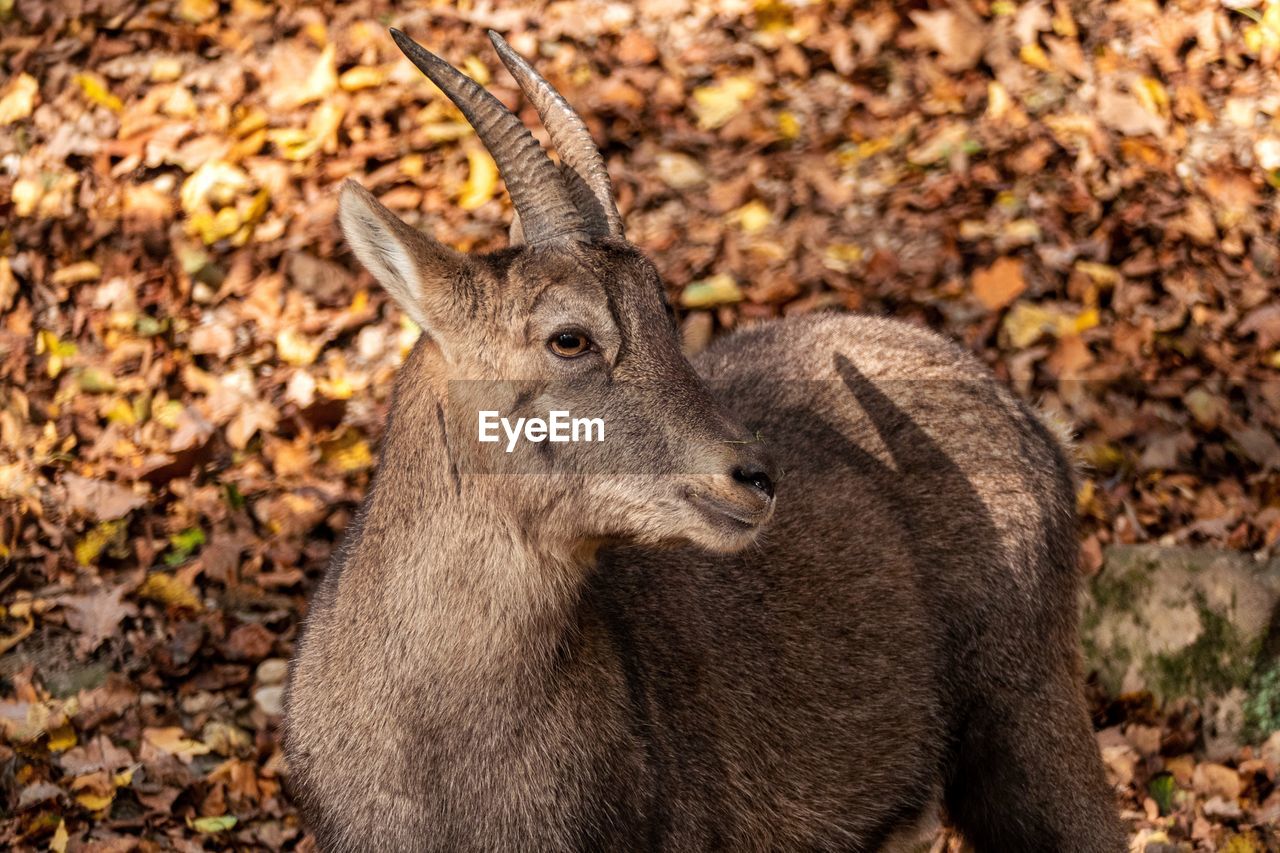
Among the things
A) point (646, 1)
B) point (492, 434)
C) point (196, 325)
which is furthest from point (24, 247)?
point (492, 434)

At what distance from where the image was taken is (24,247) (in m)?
7.42

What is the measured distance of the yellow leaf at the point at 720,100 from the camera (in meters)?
8.37

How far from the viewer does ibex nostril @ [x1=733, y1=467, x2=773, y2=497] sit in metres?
3.88

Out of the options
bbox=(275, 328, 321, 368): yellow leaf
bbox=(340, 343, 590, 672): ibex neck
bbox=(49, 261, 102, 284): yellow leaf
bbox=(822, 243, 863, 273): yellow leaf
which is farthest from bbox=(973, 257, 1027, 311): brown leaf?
bbox=(49, 261, 102, 284): yellow leaf

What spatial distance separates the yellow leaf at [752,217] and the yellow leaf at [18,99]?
379 centimetres

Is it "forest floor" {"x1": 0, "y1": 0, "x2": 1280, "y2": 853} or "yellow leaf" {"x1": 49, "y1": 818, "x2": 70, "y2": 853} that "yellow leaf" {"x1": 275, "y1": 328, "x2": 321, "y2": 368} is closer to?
"forest floor" {"x1": 0, "y1": 0, "x2": 1280, "y2": 853}

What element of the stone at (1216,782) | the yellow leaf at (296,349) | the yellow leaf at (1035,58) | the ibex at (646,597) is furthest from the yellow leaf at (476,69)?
the stone at (1216,782)

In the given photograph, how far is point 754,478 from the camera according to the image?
3898mm

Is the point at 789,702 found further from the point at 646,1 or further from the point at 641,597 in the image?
the point at 646,1

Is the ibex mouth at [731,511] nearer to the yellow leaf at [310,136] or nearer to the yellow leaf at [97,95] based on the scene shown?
the yellow leaf at [310,136]

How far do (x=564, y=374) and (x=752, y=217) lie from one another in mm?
4113

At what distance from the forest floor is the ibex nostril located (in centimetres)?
264

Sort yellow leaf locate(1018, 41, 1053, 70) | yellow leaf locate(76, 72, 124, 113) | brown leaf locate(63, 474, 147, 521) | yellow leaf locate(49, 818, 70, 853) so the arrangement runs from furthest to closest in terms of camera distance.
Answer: yellow leaf locate(1018, 41, 1053, 70) < yellow leaf locate(76, 72, 124, 113) < brown leaf locate(63, 474, 147, 521) < yellow leaf locate(49, 818, 70, 853)

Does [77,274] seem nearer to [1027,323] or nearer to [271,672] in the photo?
[271,672]
